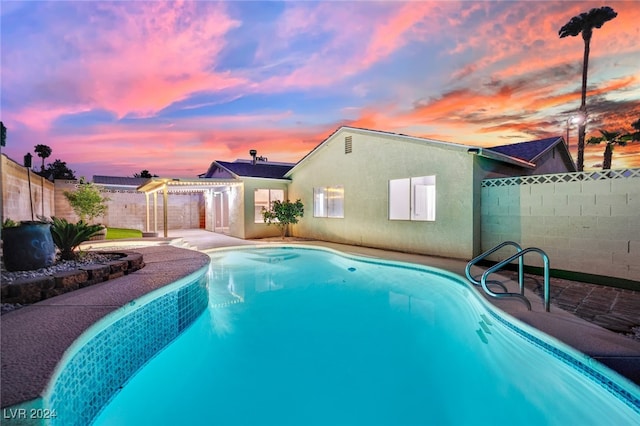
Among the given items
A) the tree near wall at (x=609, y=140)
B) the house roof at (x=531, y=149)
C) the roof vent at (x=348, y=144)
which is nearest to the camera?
the house roof at (x=531, y=149)

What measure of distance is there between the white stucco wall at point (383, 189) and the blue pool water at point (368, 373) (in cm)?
323

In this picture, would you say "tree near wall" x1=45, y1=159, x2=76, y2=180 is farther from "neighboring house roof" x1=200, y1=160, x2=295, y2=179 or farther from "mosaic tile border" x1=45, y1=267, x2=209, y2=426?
"mosaic tile border" x1=45, y1=267, x2=209, y2=426

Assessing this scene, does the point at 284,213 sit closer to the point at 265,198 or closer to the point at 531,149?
the point at 265,198

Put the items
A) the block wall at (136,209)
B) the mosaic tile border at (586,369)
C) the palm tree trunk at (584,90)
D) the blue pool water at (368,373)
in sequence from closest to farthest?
the mosaic tile border at (586,369) → the blue pool water at (368,373) → the block wall at (136,209) → the palm tree trunk at (584,90)

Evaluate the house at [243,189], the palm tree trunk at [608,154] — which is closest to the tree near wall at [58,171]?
the house at [243,189]

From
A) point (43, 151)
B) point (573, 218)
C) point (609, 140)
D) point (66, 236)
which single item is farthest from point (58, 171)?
point (609, 140)

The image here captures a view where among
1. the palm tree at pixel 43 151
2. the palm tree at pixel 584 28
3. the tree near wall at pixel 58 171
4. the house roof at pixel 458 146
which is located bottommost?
the house roof at pixel 458 146

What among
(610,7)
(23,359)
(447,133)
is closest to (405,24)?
(447,133)

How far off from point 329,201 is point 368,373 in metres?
10.3

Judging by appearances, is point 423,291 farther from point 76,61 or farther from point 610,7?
point 610,7

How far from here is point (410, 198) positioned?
10344 millimetres

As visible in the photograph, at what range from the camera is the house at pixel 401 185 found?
8.84 m

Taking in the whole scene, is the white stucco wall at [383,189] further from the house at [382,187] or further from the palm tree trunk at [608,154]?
the palm tree trunk at [608,154]

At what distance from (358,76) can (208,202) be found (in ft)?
38.1
